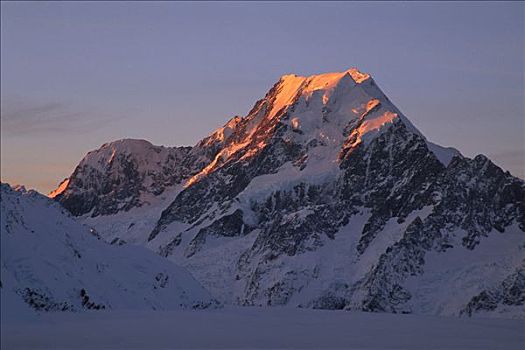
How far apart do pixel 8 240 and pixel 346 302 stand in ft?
269

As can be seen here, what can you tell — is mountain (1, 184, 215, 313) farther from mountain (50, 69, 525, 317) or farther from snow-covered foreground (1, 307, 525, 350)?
mountain (50, 69, 525, 317)

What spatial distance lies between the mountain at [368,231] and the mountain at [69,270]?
47.8 metres

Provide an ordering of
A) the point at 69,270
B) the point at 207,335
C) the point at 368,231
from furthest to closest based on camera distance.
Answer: the point at 368,231 < the point at 69,270 < the point at 207,335

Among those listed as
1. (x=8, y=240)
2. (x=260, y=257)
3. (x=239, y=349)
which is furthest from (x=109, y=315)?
(x=260, y=257)

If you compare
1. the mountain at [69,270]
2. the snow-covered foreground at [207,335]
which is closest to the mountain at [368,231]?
the mountain at [69,270]

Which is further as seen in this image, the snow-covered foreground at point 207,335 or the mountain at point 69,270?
the mountain at point 69,270

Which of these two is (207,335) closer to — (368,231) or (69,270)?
(69,270)

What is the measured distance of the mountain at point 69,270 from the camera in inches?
2039

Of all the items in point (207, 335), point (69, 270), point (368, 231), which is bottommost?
point (368, 231)

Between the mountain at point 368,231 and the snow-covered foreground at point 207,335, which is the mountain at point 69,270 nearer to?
the snow-covered foreground at point 207,335

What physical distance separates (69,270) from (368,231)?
9604 cm

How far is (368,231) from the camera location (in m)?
149

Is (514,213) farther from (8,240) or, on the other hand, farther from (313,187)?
(8,240)

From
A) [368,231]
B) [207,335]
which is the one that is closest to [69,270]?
[207,335]
